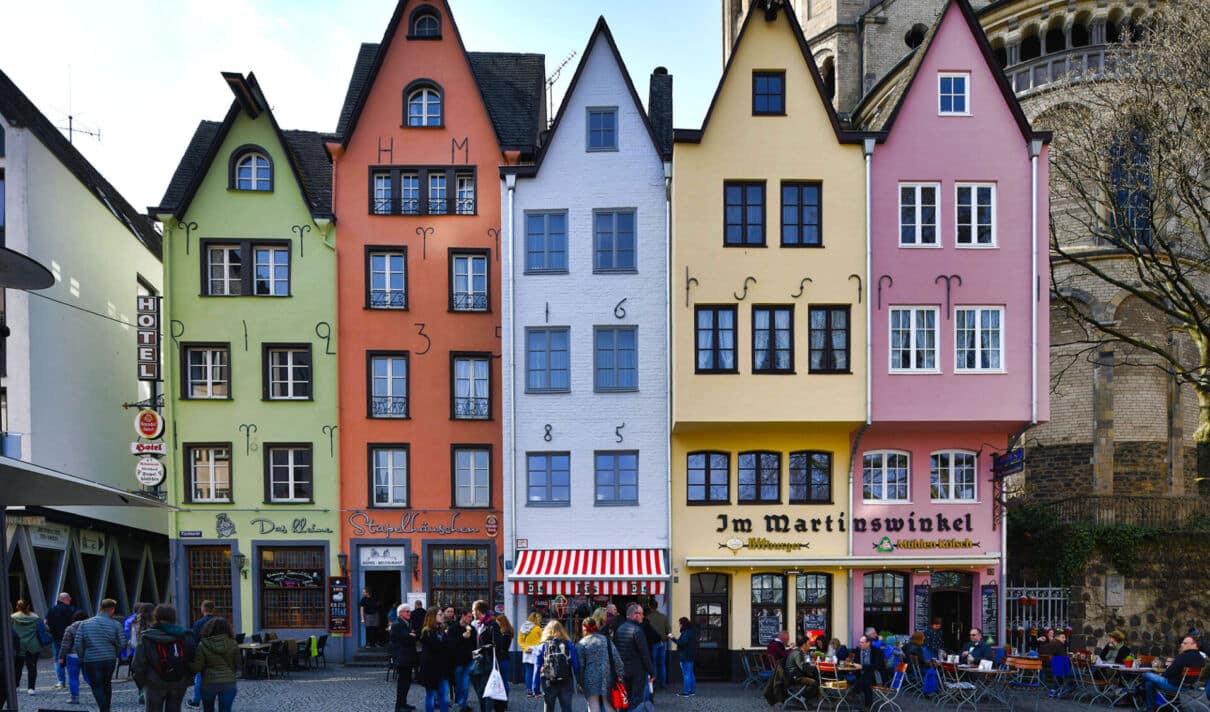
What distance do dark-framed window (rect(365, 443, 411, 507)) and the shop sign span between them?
445 millimetres

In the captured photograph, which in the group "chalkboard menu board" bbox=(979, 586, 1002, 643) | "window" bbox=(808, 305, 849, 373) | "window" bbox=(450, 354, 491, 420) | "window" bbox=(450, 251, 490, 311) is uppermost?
"window" bbox=(450, 251, 490, 311)

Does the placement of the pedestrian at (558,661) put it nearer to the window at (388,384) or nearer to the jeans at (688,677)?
the jeans at (688,677)

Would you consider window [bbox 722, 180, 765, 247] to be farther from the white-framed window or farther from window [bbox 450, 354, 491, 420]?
window [bbox 450, 354, 491, 420]

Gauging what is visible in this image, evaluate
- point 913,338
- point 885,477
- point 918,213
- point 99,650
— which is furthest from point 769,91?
point 99,650

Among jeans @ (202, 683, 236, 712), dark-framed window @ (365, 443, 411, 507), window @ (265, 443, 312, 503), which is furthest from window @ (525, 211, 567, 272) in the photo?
jeans @ (202, 683, 236, 712)

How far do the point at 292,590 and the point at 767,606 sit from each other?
11.9 meters

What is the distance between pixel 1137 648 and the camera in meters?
27.6

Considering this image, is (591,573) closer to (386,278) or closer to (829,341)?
(829,341)

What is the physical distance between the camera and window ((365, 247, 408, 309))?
89.8 feet

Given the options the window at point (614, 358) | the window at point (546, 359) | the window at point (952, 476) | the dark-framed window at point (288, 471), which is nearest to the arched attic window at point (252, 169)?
the dark-framed window at point (288, 471)

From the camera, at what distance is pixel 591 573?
79.3 ft

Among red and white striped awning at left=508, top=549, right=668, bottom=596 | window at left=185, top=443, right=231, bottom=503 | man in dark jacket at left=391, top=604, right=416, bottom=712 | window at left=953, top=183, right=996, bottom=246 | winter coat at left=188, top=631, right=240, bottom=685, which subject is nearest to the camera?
winter coat at left=188, top=631, right=240, bottom=685

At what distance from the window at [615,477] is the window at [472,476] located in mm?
3314

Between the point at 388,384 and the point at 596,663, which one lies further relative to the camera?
the point at 388,384
